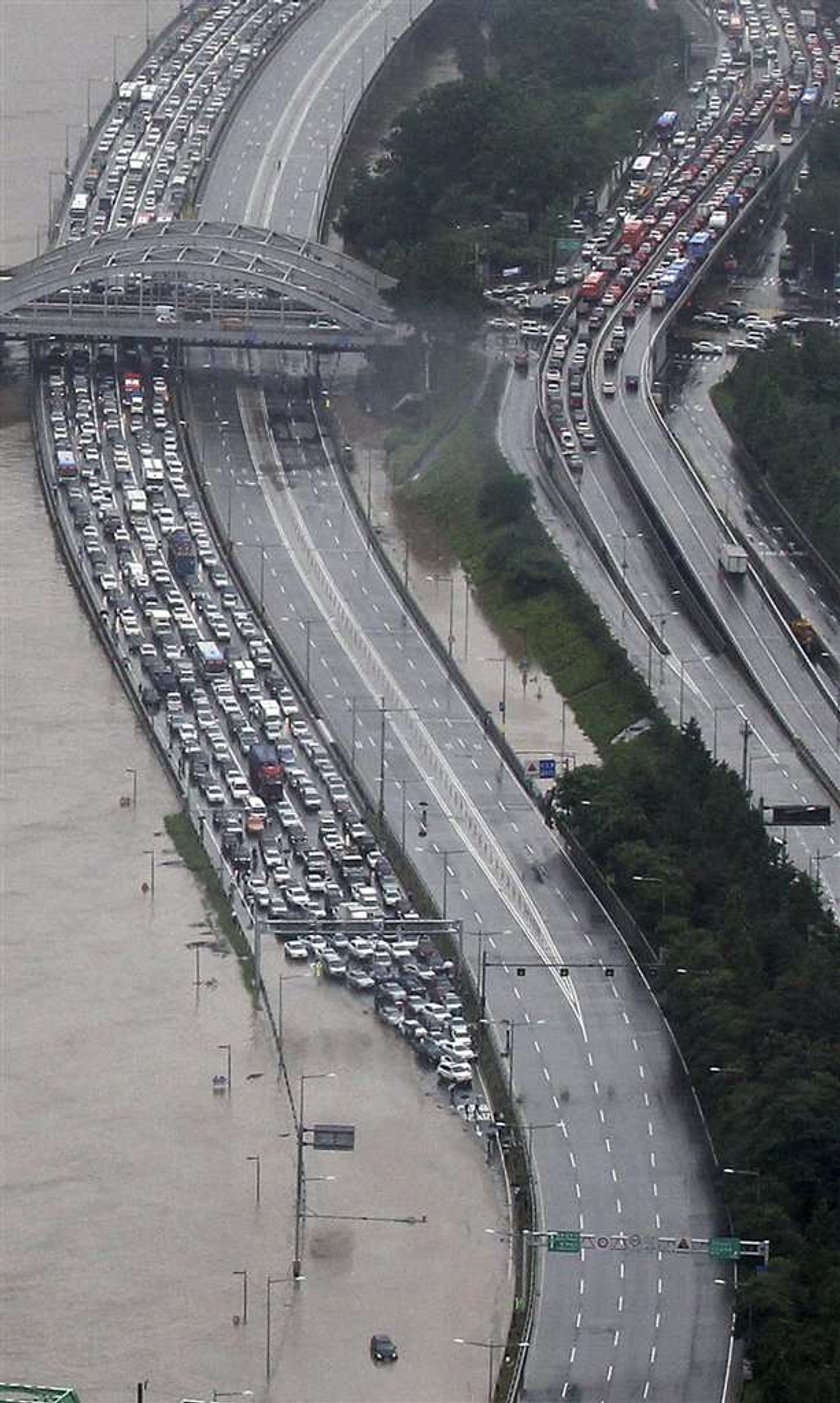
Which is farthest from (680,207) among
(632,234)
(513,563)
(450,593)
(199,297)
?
(450,593)

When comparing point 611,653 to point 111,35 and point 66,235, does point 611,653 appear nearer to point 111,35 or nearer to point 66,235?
point 66,235

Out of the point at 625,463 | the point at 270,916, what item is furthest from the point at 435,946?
the point at 625,463

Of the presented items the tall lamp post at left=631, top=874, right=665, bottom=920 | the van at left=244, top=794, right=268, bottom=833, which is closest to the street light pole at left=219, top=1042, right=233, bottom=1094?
the tall lamp post at left=631, top=874, right=665, bottom=920

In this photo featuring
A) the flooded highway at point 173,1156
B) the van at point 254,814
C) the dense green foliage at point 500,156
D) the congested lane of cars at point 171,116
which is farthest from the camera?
the congested lane of cars at point 171,116

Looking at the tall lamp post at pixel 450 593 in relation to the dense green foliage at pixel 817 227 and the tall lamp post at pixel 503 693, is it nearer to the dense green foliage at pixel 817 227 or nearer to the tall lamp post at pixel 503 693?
the tall lamp post at pixel 503 693

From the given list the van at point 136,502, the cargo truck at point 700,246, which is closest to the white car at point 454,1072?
the van at point 136,502

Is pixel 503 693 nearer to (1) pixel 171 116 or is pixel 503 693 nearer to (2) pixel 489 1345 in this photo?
(2) pixel 489 1345

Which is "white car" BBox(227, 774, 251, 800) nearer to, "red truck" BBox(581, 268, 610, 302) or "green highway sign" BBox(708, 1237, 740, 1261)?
"green highway sign" BBox(708, 1237, 740, 1261)
